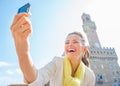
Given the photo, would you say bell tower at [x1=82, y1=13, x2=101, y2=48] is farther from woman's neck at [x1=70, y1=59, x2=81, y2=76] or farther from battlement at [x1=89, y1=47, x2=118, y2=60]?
woman's neck at [x1=70, y1=59, x2=81, y2=76]

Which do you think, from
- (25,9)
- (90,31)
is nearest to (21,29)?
(25,9)

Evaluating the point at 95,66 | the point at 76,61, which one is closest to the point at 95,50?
the point at 95,66

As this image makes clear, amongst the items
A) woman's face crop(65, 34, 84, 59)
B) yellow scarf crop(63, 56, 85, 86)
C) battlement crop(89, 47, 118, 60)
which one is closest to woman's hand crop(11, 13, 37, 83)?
yellow scarf crop(63, 56, 85, 86)

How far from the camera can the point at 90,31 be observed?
194ft

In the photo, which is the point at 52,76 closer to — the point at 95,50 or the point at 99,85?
the point at 99,85

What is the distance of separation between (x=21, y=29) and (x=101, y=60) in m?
54.5

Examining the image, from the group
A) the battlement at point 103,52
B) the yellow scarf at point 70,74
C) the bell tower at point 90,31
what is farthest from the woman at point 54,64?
the bell tower at point 90,31

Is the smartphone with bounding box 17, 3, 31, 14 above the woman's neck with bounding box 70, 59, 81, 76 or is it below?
above

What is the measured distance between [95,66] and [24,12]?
51922 millimetres

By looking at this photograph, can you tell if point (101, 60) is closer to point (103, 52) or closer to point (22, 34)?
point (103, 52)

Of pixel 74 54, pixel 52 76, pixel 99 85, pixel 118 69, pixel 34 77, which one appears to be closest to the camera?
pixel 34 77

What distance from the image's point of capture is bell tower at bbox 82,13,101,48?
57500 millimetres

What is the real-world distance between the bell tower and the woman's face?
Result: 177 feet

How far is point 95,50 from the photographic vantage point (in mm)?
55781
